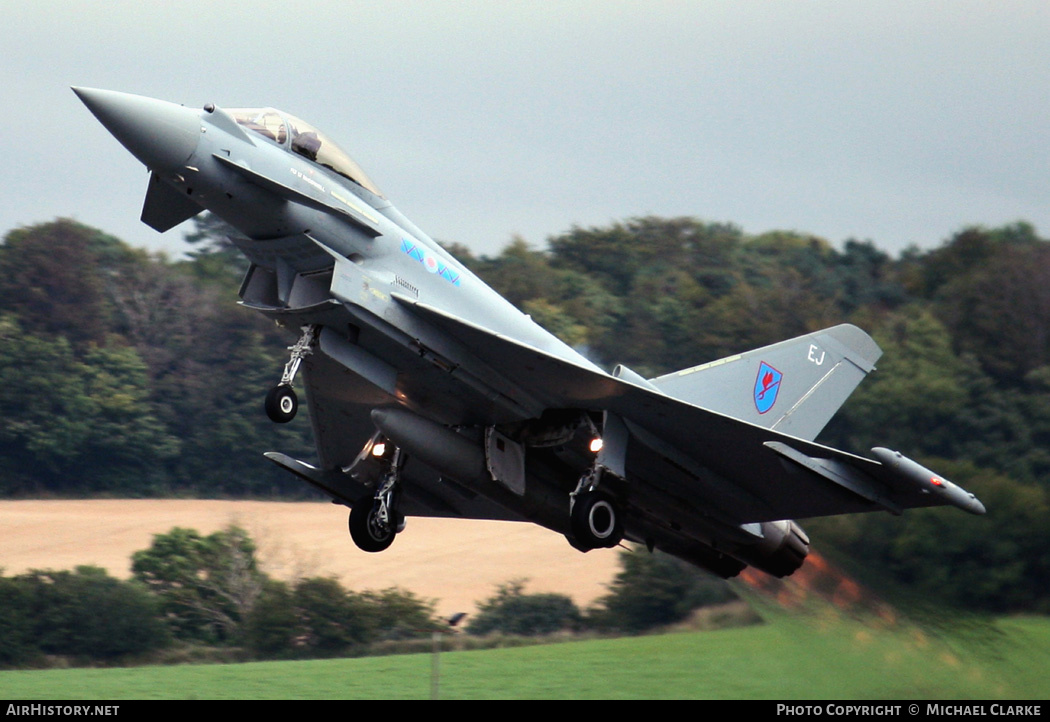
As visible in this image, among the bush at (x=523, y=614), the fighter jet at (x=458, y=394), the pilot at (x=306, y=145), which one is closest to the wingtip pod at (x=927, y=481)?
the fighter jet at (x=458, y=394)

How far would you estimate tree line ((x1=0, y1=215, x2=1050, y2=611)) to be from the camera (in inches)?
1411

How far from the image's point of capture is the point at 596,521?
15.6 m

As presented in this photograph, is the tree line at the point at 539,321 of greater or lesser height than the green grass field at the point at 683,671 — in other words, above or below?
above

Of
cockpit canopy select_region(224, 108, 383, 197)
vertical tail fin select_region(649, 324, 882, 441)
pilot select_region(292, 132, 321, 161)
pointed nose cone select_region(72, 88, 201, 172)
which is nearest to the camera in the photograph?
pointed nose cone select_region(72, 88, 201, 172)

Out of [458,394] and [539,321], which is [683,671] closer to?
[458,394]

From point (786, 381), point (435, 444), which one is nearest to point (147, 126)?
point (435, 444)

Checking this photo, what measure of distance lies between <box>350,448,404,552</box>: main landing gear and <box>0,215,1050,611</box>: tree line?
16813 millimetres

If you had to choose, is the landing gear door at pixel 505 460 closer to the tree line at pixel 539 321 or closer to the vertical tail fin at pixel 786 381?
the vertical tail fin at pixel 786 381

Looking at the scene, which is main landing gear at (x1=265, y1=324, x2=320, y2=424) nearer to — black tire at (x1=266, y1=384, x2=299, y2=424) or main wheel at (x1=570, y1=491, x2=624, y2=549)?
black tire at (x1=266, y1=384, x2=299, y2=424)

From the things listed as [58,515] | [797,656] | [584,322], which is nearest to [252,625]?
[58,515]

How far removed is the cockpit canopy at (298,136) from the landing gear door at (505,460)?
3.32 metres

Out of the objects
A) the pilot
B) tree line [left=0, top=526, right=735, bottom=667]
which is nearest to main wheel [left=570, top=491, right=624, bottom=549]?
the pilot

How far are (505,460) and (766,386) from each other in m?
4.13

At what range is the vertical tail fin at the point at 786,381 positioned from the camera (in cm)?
1742
